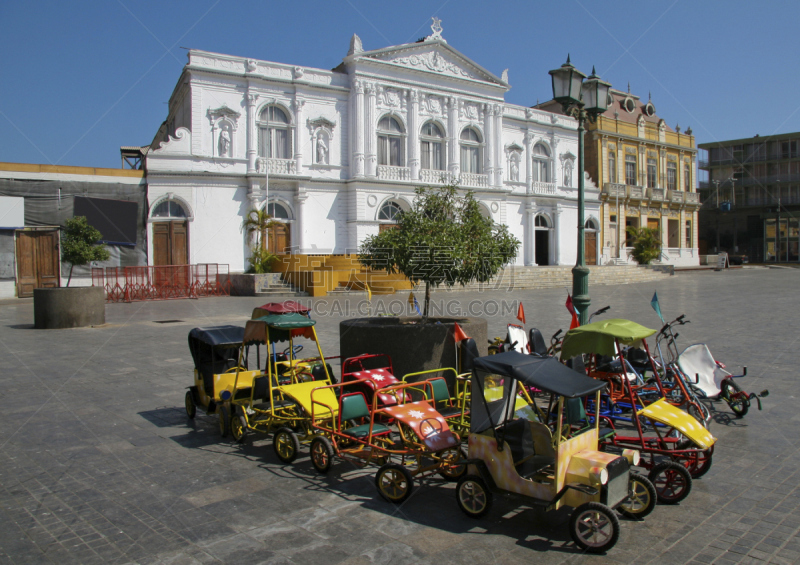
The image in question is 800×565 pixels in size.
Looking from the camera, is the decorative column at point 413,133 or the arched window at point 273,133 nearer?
the arched window at point 273,133

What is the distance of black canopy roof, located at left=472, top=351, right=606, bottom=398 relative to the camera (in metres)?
4.42

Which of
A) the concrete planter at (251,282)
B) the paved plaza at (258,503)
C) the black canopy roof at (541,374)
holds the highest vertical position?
the concrete planter at (251,282)

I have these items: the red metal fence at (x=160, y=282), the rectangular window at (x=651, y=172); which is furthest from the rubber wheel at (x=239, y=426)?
the rectangular window at (x=651, y=172)

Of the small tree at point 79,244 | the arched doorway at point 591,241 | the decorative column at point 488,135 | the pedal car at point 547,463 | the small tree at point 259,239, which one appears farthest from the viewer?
the arched doorway at point 591,241

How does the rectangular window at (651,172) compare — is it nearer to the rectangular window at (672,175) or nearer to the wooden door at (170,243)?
the rectangular window at (672,175)

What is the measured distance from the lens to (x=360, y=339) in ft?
25.8

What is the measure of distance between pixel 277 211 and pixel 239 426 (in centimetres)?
2556

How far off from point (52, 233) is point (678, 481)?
27416 millimetres

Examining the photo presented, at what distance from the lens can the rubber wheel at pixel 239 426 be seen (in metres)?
6.54

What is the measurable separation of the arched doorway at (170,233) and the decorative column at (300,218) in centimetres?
565

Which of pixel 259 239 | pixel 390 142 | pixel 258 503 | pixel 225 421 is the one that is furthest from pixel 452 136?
pixel 258 503

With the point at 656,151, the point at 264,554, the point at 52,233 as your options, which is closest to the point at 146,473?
the point at 264,554

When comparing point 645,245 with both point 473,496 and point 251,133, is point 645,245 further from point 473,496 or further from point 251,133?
point 473,496

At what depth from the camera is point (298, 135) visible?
3125 cm
